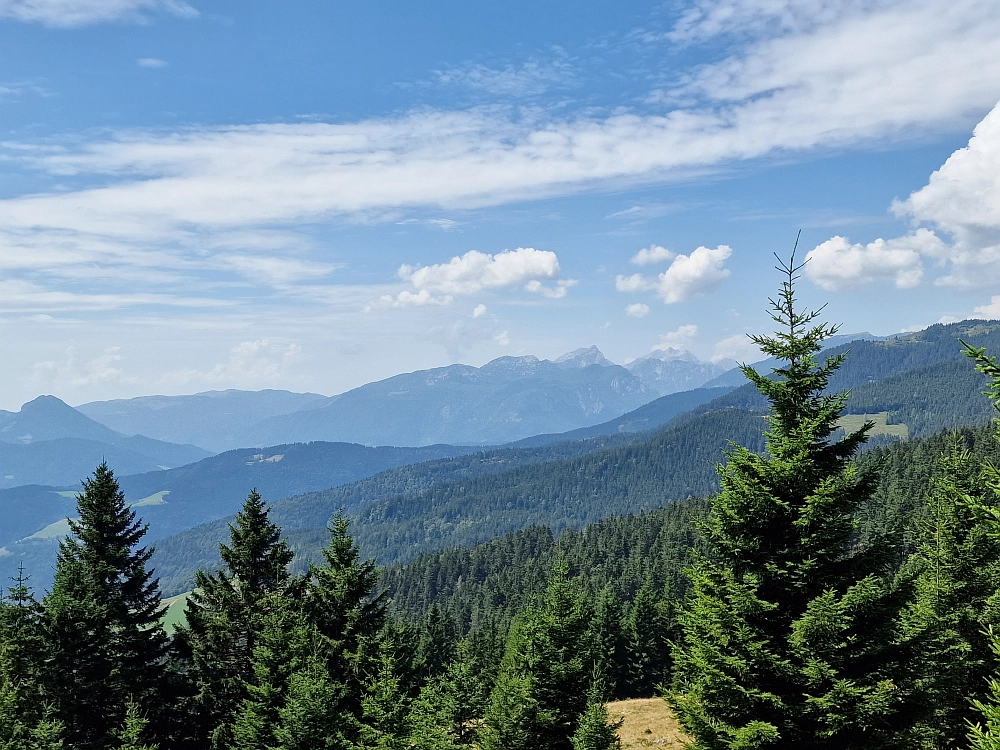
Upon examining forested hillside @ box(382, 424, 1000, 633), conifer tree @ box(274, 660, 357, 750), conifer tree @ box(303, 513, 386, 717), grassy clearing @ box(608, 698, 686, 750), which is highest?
conifer tree @ box(303, 513, 386, 717)

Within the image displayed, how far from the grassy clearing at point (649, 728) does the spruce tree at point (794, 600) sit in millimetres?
14292

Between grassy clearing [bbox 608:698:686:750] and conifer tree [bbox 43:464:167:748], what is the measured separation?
23.2 m

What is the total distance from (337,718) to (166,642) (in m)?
15.0

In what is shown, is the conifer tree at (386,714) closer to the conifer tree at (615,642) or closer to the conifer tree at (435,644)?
the conifer tree at (615,642)

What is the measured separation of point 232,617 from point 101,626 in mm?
5812

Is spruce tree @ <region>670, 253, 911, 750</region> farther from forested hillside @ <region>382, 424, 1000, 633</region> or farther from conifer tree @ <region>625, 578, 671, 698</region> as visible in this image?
forested hillside @ <region>382, 424, 1000, 633</region>

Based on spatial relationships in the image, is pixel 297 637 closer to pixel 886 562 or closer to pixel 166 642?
pixel 166 642

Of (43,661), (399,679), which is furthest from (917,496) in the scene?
(43,661)

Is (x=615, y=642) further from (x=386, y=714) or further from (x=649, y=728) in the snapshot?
(x=386, y=714)

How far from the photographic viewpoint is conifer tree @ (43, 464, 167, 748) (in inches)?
1139

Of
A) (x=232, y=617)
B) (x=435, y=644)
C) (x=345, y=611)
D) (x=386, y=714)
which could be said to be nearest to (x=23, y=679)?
(x=232, y=617)

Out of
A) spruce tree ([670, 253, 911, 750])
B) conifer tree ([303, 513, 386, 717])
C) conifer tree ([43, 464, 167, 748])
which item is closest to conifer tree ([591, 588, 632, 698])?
conifer tree ([303, 513, 386, 717])

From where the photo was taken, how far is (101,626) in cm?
3027

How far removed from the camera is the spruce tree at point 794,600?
13180mm
